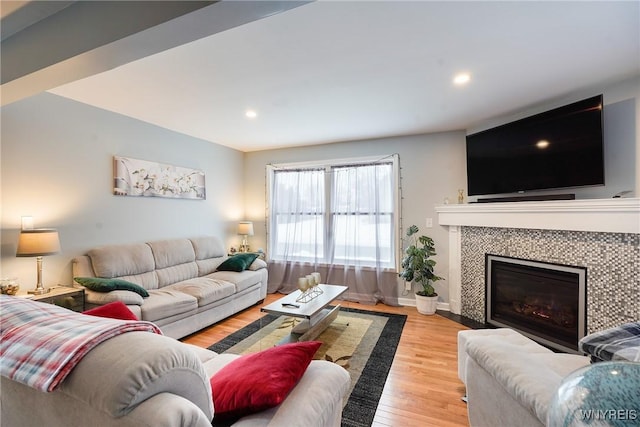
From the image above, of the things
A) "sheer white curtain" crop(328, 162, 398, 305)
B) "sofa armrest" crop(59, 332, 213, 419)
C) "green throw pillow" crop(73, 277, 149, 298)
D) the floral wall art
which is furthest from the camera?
"sheer white curtain" crop(328, 162, 398, 305)

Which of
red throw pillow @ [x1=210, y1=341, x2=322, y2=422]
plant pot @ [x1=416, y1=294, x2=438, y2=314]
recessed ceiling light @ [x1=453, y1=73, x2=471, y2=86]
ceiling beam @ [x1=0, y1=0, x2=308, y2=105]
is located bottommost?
plant pot @ [x1=416, y1=294, x2=438, y2=314]

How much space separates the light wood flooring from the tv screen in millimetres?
1751

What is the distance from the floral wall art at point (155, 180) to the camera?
329 centimetres

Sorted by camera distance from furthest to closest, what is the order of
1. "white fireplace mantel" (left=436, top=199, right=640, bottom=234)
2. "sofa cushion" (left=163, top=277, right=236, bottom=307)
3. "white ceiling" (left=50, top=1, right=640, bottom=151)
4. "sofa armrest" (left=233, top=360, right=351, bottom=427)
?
"sofa cushion" (left=163, top=277, right=236, bottom=307) < "white fireplace mantel" (left=436, top=199, right=640, bottom=234) < "white ceiling" (left=50, top=1, right=640, bottom=151) < "sofa armrest" (left=233, top=360, right=351, bottom=427)

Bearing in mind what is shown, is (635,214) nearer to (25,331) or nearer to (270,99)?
(270,99)

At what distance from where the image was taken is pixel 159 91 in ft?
8.64

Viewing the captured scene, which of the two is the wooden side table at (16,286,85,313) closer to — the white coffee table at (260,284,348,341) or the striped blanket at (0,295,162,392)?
the white coffee table at (260,284,348,341)

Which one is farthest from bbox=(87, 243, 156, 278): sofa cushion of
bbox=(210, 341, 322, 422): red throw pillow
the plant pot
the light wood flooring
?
Answer: the plant pot

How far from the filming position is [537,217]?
2707 millimetres

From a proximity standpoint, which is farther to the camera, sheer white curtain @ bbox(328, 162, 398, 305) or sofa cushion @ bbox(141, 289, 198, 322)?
sheer white curtain @ bbox(328, 162, 398, 305)

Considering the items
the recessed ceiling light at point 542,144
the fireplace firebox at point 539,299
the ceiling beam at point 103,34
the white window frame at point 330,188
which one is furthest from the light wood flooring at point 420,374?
the ceiling beam at point 103,34

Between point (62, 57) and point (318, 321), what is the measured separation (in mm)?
2777

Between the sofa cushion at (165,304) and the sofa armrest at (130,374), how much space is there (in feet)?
6.89

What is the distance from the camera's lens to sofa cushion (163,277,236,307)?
3.07m
